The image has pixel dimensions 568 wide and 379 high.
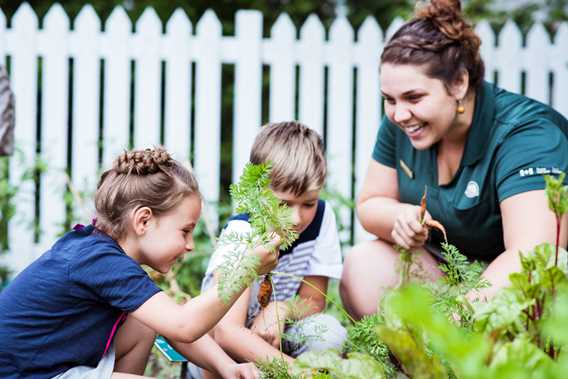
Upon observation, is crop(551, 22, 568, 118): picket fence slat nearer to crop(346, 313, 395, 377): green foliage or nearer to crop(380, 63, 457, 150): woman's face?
crop(380, 63, 457, 150): woman's face

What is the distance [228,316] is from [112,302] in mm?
420

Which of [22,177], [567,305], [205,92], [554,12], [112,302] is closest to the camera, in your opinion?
[567,305]

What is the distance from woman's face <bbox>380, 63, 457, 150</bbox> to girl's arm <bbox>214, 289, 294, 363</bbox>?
0.73m

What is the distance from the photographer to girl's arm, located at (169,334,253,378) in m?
2.03

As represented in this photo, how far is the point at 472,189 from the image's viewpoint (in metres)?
2.50

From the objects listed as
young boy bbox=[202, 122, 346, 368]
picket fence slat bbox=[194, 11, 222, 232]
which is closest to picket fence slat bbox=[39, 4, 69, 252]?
picket fence slat bbox=[194, 11, 222, 232]

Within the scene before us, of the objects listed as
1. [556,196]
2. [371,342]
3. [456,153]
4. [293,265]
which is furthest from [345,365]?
[456,153]

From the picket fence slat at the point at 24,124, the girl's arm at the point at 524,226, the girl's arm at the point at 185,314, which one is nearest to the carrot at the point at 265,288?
the girl's arm at the point at 185,314

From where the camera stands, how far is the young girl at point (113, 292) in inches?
71.6

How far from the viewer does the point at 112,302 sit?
1.85 m

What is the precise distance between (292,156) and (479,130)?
2.02ft

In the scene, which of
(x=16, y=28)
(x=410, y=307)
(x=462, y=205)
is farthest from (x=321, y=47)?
(x=410, y=307)

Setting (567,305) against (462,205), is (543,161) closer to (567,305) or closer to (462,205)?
(462,205)

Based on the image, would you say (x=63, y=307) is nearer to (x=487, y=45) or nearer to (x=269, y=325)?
(x=269, y=325)
